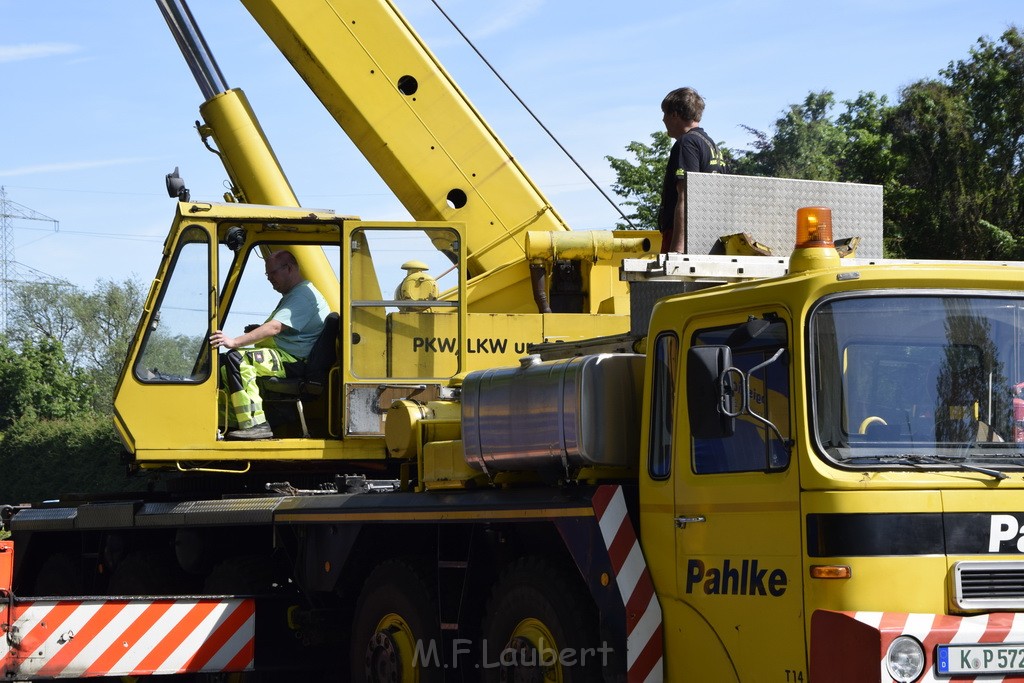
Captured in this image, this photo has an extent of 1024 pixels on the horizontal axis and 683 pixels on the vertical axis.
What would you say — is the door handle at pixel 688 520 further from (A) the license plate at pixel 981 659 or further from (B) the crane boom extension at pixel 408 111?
(B) the crane boom extension at pixel 408 111

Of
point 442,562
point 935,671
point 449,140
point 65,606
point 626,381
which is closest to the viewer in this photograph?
point 935,671

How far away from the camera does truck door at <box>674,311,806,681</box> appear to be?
5.99 m

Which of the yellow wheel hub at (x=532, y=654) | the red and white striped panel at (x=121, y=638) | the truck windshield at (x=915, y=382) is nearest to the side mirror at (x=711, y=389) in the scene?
the truck windshield at (x=915, y=382)

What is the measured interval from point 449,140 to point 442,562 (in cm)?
445

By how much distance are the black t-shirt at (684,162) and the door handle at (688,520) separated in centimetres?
240

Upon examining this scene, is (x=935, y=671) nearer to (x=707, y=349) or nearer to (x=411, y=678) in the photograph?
(x=707, y=349)

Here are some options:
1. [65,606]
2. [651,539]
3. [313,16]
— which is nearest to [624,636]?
[651,539]

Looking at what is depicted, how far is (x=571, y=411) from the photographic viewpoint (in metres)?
6.98

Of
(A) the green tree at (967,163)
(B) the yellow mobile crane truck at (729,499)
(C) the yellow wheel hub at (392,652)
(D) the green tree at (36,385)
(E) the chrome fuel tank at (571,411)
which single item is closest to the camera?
(B) the yellow mobile crane truck at (729,499)

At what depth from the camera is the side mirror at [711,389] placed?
5988mm

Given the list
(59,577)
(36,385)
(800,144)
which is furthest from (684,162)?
(800,144)

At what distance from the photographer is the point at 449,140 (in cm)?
1170

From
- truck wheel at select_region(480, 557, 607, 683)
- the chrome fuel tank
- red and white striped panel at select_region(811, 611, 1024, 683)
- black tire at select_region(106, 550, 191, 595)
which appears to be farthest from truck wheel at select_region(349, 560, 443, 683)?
red and white striped panel at select_region(811, 611, 1024, 683)

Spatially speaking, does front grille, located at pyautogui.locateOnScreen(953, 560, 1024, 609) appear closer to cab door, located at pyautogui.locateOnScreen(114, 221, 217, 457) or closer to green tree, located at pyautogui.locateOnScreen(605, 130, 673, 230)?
cab door, located at pyautogui.locateOnScreen(114, 221, 217, 457)
